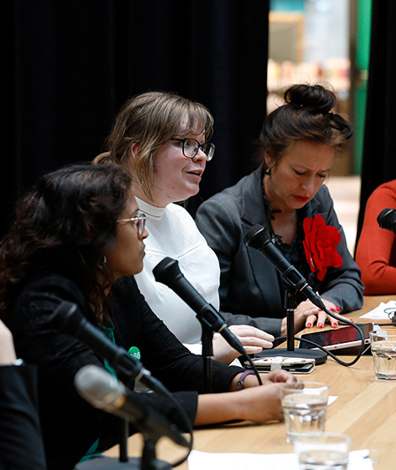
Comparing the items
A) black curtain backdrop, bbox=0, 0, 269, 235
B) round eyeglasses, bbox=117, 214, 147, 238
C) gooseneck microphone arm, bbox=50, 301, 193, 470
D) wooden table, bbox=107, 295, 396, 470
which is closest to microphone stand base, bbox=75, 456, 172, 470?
wooden table, bbox=107, 295, 396, 470

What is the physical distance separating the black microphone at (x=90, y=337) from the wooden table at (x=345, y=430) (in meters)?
0.23

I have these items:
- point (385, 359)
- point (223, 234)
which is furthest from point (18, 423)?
point (223, 234)

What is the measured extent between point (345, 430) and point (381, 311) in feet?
4.24

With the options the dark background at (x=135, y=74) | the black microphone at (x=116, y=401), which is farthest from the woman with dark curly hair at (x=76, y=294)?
the dark background at (x=135, y=74)

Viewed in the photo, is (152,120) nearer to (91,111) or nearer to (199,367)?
(199,367)

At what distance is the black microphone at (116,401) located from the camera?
0.79m

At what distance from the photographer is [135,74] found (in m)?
3.42

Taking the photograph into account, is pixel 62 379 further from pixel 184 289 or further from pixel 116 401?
pixel 116 401

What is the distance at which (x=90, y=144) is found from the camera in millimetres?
3332

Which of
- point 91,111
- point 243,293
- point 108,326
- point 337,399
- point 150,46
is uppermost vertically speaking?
point 150,46

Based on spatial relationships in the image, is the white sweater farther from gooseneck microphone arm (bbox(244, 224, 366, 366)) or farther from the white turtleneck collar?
gooseneck microphone arm (bbox(244, 224, 366, 366))

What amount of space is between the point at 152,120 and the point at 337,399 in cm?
103

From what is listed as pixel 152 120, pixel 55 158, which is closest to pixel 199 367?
pixel 152 120

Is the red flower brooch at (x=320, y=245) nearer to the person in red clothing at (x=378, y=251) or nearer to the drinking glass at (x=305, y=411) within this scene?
the person in red clothing at (x=378, y=251)
